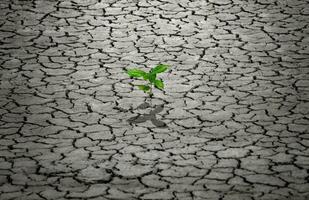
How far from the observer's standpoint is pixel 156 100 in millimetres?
5562

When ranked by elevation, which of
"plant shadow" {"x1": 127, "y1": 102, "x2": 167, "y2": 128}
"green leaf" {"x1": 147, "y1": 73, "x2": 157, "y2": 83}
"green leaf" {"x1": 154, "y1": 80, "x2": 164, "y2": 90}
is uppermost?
"green leaf" {"x1": 147, "y1": 73, "x2": 157, "y2": 83}

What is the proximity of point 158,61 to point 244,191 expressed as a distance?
2232mm

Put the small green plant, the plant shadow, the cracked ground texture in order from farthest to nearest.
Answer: the small green plant < the plant shadow < the cracked ground texture

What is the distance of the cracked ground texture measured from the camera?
4.41 meters

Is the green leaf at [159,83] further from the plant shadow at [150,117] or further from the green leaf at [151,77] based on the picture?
the plant shadow at [150,117]

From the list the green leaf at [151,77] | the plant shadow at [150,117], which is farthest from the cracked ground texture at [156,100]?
the green leaf at [151,77]

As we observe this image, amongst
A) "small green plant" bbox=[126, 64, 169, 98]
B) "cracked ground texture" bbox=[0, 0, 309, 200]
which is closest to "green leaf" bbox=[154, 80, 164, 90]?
"small green plant" bbox=[126, 64, 169, 98]

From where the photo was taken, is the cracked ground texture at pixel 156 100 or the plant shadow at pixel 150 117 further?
the plant shadow at pixel 150 117

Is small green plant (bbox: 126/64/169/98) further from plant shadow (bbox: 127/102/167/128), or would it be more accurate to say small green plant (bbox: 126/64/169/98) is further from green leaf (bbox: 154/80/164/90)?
plant shadow (bbox: 127/102/167/128)

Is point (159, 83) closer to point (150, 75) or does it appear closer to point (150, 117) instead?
point (150, 75)

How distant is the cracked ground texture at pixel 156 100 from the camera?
4414mm

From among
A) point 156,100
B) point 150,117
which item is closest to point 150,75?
point 156,100

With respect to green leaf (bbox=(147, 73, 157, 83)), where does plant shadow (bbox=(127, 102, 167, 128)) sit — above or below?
below

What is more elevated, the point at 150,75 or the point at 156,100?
the point at 150,75
